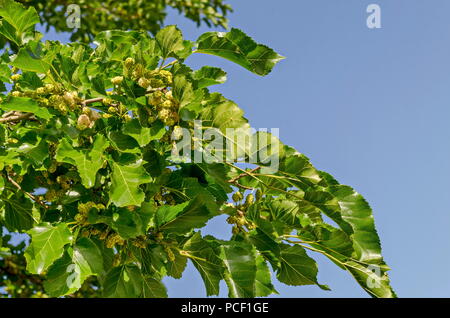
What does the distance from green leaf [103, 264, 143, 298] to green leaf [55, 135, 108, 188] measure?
0.27 meters

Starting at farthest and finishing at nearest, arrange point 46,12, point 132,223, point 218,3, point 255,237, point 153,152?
point 218,3
point 46,12
point 255,237
point 153,152
point 132,223

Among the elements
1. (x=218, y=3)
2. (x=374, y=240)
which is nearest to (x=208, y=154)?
(x=374, y=240)

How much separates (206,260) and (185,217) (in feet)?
0.48

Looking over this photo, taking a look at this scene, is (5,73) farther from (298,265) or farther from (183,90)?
(298,265)

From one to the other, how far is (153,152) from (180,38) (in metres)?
Answer: 0.32

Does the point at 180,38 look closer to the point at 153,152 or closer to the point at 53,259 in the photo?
the point at 153,152

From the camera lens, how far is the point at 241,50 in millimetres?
1321

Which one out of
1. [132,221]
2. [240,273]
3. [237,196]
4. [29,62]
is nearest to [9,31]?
[29,62]

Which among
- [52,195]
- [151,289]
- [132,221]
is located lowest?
[151,289]

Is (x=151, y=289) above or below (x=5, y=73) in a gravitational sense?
below

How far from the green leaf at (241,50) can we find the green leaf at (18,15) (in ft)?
1.60

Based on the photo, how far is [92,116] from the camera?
1.24m

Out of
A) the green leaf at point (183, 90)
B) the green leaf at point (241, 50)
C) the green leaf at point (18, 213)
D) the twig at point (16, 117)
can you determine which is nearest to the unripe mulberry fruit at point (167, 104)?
the green leaf at point (183, 90)

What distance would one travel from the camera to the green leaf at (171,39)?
1.26 metres
